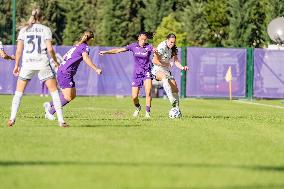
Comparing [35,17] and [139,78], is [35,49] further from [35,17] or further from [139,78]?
[139,78]

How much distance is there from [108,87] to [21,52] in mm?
24206

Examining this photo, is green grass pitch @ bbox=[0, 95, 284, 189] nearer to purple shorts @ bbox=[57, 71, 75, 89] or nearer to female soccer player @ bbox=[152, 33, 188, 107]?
purple shorts @ bbox=[57, 71, 75, 89]

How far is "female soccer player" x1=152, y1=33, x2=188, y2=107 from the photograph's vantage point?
19438mm

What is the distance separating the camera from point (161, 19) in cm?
8425

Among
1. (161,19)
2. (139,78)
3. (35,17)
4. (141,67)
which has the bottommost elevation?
(139,78)

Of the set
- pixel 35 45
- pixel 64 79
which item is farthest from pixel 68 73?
pixel 35 45

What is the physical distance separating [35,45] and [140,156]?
16.5ft

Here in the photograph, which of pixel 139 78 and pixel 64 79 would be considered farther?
pixel 139 78

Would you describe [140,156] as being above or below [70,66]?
below

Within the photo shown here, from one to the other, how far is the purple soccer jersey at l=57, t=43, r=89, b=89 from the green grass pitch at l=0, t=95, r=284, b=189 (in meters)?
1.54

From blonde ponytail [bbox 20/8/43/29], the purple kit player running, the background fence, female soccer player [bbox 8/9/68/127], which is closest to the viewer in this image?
blonde ponytail [bbox 20/8/43/29]

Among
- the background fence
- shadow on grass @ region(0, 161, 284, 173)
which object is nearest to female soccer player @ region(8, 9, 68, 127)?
shadow on grass @ region(0, 161, 284, 173)

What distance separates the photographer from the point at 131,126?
1573cm

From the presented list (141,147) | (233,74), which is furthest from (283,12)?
(141,147)
